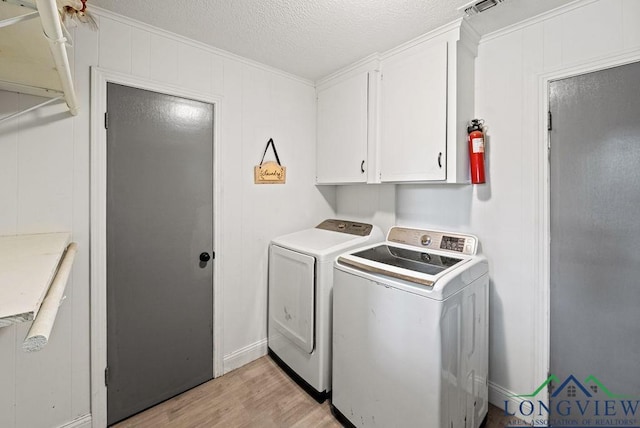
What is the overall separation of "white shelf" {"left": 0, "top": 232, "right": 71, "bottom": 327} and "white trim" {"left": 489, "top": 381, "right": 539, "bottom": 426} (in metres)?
2.38

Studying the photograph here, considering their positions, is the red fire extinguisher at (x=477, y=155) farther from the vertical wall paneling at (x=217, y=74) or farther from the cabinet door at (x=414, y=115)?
the vertical wall paneling at (x=217, y=74)

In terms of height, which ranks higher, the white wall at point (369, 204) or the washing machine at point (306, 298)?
the white wall at point (369, 204)

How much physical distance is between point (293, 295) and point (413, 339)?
3.20 feet

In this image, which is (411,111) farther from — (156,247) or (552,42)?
(156,247)

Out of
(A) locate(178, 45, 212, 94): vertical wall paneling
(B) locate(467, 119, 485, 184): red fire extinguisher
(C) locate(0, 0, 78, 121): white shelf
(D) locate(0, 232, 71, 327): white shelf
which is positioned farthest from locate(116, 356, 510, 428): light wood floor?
(A) locate(178, 45, 212, 94): vertical wall paneling

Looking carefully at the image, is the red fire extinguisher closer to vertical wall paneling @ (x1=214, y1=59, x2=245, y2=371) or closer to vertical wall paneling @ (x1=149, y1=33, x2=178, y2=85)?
vertical wall paneling @ (x1=214, y1=59, x2=245, y2=371)

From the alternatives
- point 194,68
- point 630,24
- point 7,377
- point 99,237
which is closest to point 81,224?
point 99,237

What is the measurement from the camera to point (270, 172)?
2.36m

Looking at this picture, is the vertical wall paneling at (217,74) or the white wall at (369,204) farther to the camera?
the white wall at (369,204)

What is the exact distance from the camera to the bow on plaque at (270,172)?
2.29 meters

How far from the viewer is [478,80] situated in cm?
189

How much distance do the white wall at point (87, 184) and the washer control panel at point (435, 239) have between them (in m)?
0.90

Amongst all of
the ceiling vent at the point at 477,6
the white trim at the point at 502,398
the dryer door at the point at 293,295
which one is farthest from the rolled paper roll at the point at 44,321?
the white trim at the point at 502,398

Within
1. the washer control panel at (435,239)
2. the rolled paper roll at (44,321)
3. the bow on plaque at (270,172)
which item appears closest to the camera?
the rolled paper roll at (44,321)
